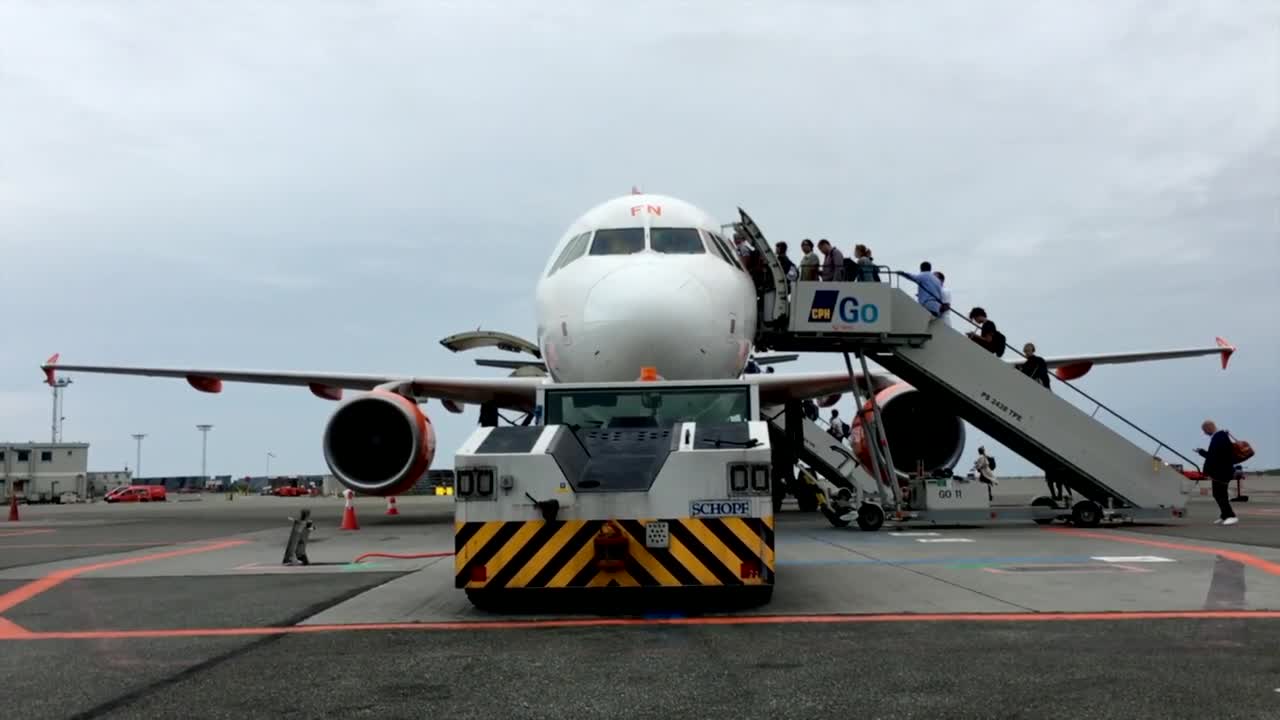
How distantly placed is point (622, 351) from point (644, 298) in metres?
0.60

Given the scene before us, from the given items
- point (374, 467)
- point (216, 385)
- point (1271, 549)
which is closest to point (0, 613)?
point (374, 467)

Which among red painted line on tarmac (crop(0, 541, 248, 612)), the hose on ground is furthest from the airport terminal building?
the hose on ground

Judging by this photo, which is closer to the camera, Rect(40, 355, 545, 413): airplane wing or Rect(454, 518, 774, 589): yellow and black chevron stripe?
Rect(454, 518, 774, 589): yellow and black chevron stripe

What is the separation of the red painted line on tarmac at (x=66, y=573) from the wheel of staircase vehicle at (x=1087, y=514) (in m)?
11.1

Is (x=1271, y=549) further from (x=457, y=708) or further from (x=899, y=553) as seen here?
(x=457, y=708)

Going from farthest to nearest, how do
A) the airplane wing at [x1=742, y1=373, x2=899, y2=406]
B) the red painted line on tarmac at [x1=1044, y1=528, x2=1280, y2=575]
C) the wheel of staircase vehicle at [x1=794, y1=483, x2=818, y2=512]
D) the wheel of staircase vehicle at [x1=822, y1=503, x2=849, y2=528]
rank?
the wheel of staircase vehicle at [x1=794, y1=483, x2=818, y2=512]
the airplane wing at [x1=742, y1=373, x2=899, y2=406]
the wheel of staircase vehicle at [x1=822, y1=503, x2=849, y2=528]
the red painted line on tarmac at [x1=1044, y1=528, x2=1280, y2=575]

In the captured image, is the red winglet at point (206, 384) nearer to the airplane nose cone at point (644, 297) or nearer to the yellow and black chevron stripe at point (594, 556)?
the airplane nose cone at point (644, 297)

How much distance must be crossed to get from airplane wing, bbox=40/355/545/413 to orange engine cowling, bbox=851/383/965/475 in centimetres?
582

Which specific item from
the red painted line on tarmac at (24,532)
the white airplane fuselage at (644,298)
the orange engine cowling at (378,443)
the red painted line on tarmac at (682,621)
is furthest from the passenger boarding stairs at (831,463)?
the red painted line on tarmac at (24,532)

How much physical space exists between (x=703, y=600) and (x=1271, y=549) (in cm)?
666

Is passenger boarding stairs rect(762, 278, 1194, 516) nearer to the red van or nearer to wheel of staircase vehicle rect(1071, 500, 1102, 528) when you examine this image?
wheel of staircase vehicle rect(1071, 500, 1102, 528)

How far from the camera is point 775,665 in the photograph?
16.2 ft

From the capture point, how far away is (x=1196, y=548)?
10.9 metres

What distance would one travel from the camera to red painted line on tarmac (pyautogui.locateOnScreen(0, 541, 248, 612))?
26.4 ft
